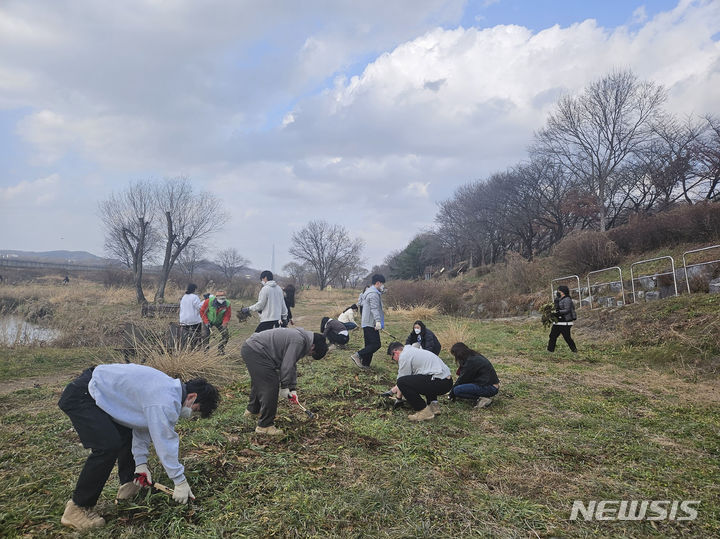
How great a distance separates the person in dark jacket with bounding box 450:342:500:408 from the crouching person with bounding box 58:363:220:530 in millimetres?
3618

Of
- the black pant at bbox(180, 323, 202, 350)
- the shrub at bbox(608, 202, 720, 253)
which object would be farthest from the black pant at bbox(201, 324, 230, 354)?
the shrub at bbox(608, 202, 720, 253)

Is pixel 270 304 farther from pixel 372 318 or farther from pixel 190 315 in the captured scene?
pixel 190 315

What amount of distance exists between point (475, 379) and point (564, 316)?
4596 mm

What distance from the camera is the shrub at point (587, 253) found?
15.7m

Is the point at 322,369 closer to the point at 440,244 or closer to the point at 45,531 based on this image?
the point at 45,531

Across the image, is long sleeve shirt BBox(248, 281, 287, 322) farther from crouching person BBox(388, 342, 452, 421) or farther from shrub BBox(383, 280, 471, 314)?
shrub BBox(383, 280, 471, 314)

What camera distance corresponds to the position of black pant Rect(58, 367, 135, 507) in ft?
9.16

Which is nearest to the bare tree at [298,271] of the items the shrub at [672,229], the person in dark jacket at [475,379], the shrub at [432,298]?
the shrub at [432,298]

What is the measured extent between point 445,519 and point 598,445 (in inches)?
83.7

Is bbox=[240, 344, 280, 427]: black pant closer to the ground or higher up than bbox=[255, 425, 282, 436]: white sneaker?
higher up

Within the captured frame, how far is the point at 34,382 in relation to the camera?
762 cm

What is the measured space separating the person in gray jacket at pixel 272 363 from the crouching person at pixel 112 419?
1.47 metres

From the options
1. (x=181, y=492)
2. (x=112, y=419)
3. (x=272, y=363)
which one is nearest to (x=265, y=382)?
(x=272, y=363)

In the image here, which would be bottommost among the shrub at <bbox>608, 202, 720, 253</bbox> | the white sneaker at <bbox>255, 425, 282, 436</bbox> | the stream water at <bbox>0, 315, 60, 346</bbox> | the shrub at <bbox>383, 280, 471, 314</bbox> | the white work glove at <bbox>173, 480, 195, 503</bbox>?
the shrub at <bbox>383, 280, 471, 314</bbox>
